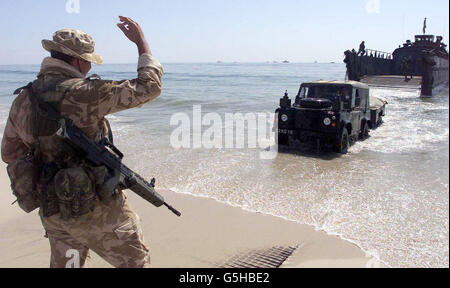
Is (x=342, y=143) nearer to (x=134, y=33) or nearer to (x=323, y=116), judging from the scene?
(x=323, y=116)

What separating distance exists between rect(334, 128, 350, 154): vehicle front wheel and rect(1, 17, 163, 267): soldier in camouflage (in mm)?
6867

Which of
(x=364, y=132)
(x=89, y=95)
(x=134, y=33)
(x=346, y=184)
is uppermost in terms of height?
(x=134, y=33)

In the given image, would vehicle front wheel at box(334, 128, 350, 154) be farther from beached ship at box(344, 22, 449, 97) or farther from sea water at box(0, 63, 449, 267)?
beached ship at box(344, 22, 449, 97)

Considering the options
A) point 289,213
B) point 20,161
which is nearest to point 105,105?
point 20,161

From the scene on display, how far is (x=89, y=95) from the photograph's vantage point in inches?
87.8

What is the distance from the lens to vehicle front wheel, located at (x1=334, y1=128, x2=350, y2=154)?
28.7 ft

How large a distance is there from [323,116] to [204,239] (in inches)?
203

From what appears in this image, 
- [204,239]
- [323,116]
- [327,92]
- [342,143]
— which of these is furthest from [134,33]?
[327,92]

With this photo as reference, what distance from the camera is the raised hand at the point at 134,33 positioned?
7.79 feet

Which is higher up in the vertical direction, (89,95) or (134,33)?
(134,33)

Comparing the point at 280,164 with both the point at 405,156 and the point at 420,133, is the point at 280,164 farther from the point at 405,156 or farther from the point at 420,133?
the point at 420,133

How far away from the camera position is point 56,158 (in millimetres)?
2381
